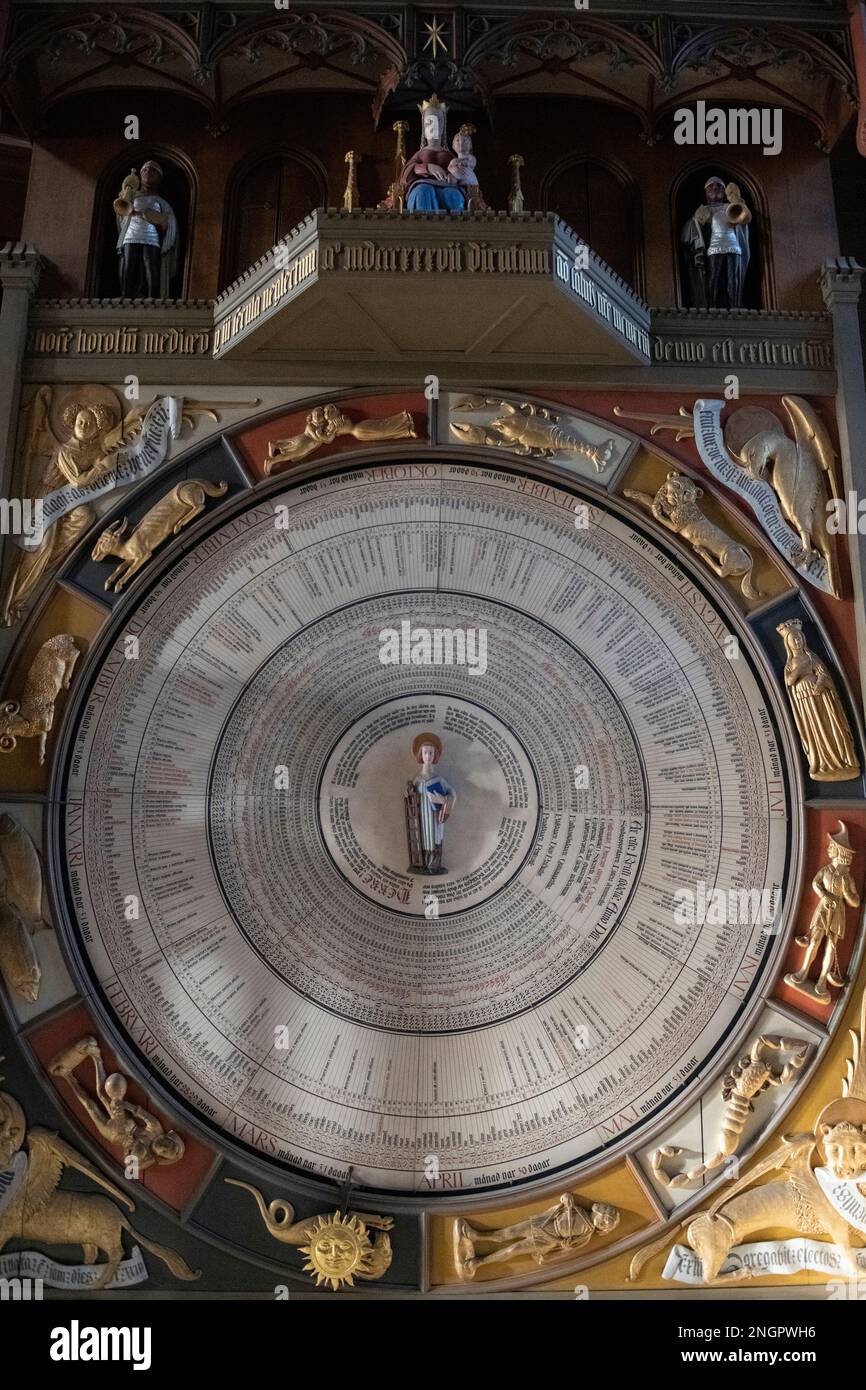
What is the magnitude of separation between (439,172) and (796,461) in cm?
229

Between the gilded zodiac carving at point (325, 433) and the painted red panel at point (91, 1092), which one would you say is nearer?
the painted red panel at point (91, 1092)

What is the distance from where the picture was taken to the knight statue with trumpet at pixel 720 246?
6395 millimetres

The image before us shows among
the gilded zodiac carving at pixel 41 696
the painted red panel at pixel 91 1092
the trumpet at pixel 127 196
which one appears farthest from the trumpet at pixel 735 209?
the painted red panel at pixel 91 1092

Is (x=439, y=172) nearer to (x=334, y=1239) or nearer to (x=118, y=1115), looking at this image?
(x=118, y=1115)

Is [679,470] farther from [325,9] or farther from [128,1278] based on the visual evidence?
[128,1278]

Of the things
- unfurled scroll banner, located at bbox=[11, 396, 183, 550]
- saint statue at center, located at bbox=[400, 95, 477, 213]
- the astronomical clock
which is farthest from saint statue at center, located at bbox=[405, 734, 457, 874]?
saint statue at center, located at bbox=[400, 95, 477, 213]

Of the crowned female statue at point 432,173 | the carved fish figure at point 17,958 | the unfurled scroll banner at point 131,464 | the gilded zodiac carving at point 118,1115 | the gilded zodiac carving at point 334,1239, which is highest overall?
the crowned female statue at point 432,173

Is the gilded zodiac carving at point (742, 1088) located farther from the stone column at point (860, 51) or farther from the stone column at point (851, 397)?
the stone column at point (860, 51)

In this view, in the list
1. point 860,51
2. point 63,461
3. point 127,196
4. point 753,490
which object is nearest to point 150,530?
point 63,461

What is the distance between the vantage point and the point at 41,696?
5734 millimetres

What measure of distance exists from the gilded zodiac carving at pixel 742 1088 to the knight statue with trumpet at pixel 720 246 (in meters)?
→ 3.76

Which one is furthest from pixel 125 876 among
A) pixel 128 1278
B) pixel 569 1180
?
pixel 569 1180

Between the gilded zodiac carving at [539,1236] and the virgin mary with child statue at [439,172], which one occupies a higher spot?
the virgin mary with child statue at [439,172]
